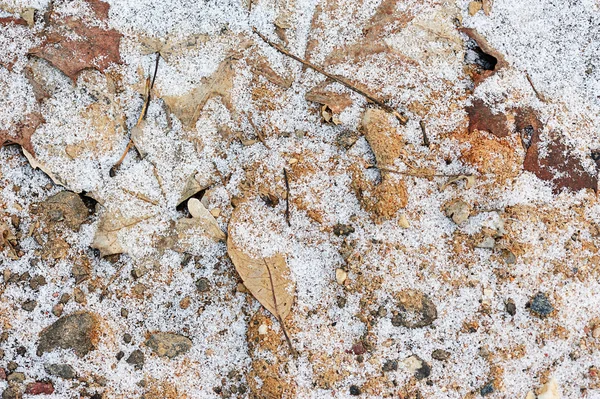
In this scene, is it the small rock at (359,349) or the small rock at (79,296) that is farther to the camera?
the small rock at (79,296)

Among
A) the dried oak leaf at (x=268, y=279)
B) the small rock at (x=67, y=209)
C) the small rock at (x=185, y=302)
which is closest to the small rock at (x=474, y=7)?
the dried oak leaf at (x=268, y=279)

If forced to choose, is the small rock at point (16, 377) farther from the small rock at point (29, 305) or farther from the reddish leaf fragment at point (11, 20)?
the reddish leaf fragment at point (11, 20)

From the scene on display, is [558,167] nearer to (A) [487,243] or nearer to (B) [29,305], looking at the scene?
(A) [487,243]

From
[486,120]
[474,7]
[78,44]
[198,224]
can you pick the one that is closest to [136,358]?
[198,224]

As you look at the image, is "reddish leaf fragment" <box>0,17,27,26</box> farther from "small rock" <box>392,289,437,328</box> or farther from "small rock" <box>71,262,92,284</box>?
"small rock" <box>392,289,437,328</box>

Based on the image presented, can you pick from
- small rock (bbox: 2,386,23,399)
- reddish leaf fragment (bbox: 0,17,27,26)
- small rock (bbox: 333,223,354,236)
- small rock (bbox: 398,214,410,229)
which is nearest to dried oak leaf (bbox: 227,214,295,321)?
small rock (bbox: 333,223,354,236)

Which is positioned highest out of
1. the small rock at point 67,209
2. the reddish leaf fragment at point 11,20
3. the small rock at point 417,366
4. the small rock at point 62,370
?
the reddish leaf fragment at point 11,20

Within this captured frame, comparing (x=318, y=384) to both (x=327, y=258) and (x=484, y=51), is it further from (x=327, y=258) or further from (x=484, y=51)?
(x=484, y=51)
